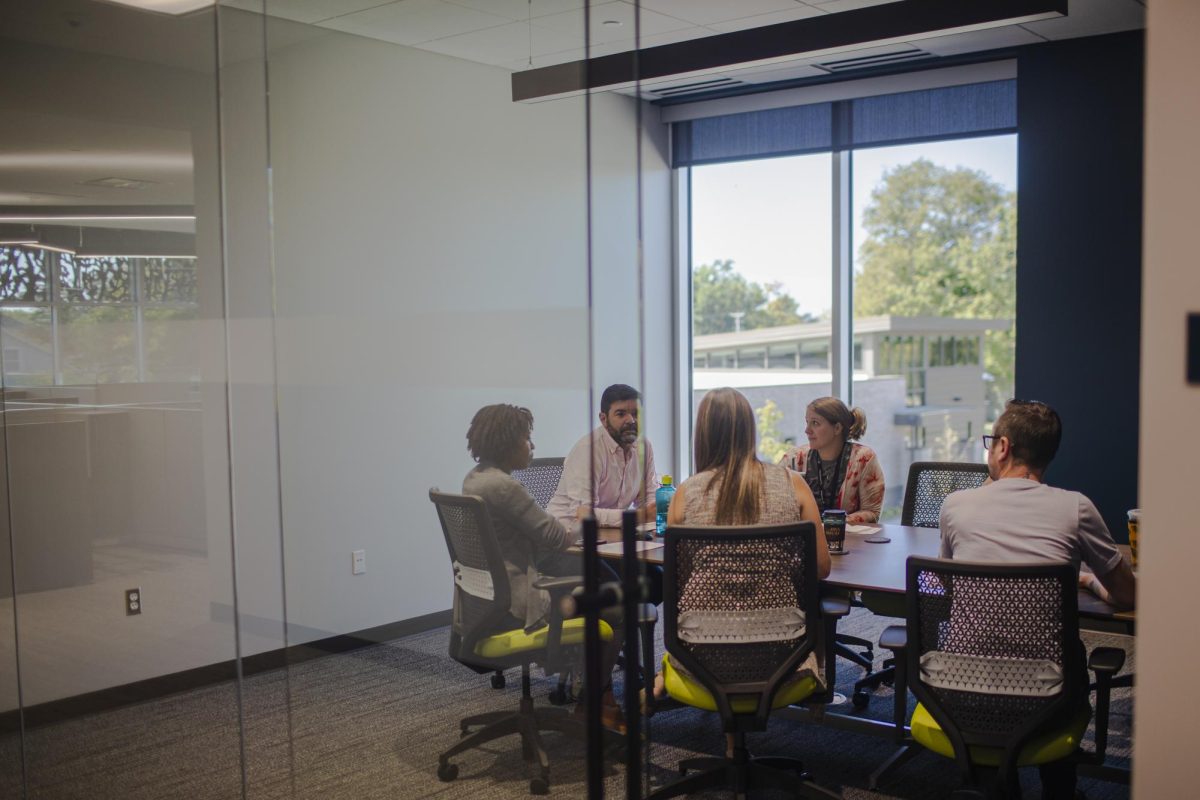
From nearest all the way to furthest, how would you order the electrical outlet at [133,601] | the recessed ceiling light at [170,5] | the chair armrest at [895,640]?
1. the recessed ceiling light at [170,5]
2. the electrical outlet at [133,601]
3. the chair armrest at [895,640]

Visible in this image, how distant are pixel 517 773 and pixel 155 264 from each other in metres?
1.47

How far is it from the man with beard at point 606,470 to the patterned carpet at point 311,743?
1.28 feet

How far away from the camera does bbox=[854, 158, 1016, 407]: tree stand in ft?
20.1

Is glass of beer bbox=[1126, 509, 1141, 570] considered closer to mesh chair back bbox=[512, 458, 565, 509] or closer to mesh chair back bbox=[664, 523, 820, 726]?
mesh chair back bbox=[664, 523, 820, 726]

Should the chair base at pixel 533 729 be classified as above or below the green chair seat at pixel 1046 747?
above

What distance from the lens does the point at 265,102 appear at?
2391mm

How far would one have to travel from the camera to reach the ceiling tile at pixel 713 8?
4.74 meters

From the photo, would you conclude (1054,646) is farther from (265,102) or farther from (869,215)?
(869,215)

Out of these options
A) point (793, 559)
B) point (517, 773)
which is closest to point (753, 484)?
point (793, 559)

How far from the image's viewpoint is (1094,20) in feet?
16.5

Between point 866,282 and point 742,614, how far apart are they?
13.3 feet

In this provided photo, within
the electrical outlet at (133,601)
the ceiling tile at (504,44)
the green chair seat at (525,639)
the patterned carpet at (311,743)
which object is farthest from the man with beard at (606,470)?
the electrical outlet at (133,601)

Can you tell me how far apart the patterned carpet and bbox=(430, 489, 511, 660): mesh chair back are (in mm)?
67

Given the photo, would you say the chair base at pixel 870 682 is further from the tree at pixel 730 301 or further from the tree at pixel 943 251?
the tree at pixel 730 301
